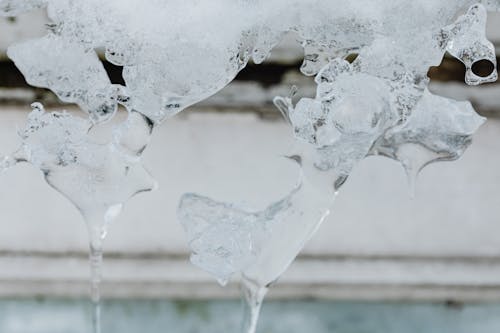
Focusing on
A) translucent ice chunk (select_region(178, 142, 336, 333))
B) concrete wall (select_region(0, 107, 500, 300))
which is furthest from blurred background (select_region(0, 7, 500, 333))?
translucent ice chunk (select_region(178, 142, 336, 333))

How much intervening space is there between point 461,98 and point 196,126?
0.88 ft

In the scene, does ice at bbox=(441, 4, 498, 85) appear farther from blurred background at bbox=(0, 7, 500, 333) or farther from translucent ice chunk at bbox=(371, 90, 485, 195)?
blurred background at bbox=(0, 7, 500, 333)

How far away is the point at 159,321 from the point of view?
947 mm

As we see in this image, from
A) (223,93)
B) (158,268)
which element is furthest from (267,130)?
(158,268)

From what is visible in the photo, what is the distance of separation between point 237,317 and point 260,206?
12 cm

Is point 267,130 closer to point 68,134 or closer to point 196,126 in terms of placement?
point 196,126

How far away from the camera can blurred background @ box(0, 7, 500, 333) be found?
940 mm

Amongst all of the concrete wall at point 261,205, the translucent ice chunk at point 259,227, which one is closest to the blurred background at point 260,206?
the concrete wall at point 261,205

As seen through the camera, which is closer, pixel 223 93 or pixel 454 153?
pixel 454 153

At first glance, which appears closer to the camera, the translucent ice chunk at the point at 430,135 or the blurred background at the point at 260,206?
the translucent ice chunk at the point at 430,135

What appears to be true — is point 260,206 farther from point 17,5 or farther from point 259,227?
point 17,5

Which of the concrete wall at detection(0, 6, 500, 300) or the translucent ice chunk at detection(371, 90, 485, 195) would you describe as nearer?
the translucent ice chunk at detection(371, 90, 485, 195)

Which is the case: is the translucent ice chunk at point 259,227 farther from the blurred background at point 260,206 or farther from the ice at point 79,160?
the blurred background at point 260,206

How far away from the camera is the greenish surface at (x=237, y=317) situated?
3.07 ft
